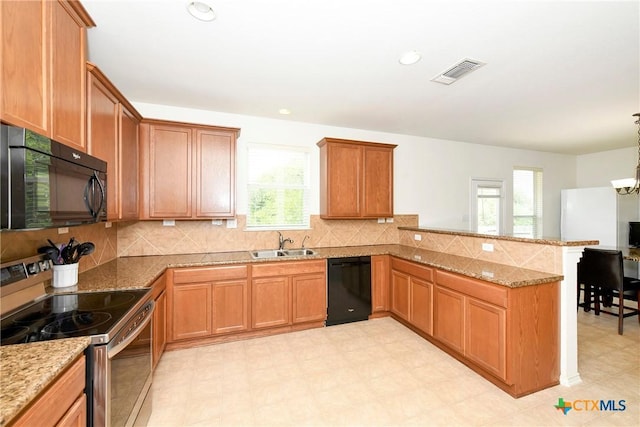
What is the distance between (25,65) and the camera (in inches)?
48.4

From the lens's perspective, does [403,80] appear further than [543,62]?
Yes

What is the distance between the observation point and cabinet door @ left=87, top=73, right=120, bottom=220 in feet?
6.16

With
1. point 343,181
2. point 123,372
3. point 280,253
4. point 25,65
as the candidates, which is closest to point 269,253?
point 280,253

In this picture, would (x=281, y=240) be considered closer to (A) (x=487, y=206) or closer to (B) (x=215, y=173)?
(B) (x=215, y=173)

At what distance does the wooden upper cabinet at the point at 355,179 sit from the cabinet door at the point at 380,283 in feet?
2.16

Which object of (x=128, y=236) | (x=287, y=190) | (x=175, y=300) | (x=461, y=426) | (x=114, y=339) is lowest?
(x=461, y=426)

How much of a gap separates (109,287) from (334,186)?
2.59m

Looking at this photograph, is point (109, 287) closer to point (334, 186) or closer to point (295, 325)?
point (295, 325)

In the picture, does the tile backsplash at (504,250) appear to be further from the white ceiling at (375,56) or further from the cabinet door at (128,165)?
the cabinet door at (128,165)

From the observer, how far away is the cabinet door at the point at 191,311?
277cm

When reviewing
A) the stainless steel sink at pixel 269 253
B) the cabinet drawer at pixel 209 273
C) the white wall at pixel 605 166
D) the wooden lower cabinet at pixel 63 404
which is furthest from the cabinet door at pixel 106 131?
the white wall at pixel 605 166

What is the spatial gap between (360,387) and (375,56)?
2654 millimetres

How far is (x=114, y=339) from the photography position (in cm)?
131

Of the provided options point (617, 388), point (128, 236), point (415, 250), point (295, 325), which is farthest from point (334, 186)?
point (617, 388)
